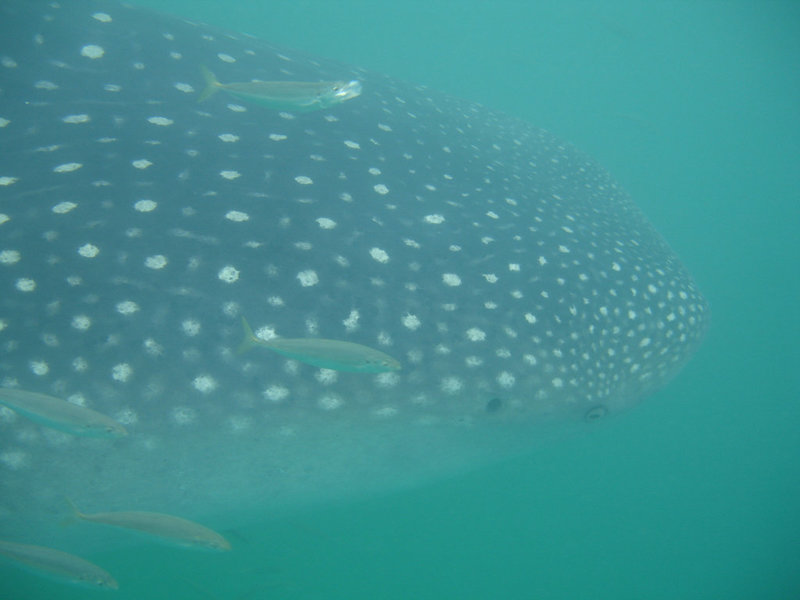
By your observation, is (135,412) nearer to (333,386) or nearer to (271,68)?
(333,386)

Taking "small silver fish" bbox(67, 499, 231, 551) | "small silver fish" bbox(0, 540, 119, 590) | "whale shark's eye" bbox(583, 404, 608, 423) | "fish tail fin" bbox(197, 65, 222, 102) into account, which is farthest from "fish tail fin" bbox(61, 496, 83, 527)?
"whale shark's eye" bbox(583, 404, 608, 423)

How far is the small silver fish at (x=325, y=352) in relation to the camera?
2826mm

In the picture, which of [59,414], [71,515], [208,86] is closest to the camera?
[59,414]

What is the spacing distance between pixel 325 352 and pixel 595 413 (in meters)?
2.66

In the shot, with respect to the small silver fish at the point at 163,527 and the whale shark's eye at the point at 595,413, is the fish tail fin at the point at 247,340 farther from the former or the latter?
the whale shark's eye at the point at 595,413

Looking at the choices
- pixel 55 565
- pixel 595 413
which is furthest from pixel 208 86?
pixel 595 413

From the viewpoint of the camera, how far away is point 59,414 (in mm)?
2488

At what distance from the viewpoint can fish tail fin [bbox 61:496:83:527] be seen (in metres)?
2.80

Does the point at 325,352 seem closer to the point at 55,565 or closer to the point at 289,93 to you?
the point at 55,565

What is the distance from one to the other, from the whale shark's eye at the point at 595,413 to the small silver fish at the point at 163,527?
3.08 m

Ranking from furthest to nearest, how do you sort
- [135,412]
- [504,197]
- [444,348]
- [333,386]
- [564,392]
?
[504,197] < [564,392] < [444,348] < [333,386] < [135,412]

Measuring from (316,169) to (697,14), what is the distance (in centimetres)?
4816

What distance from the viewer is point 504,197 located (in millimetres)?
5039

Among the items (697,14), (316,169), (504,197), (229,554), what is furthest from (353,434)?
(697,14)
